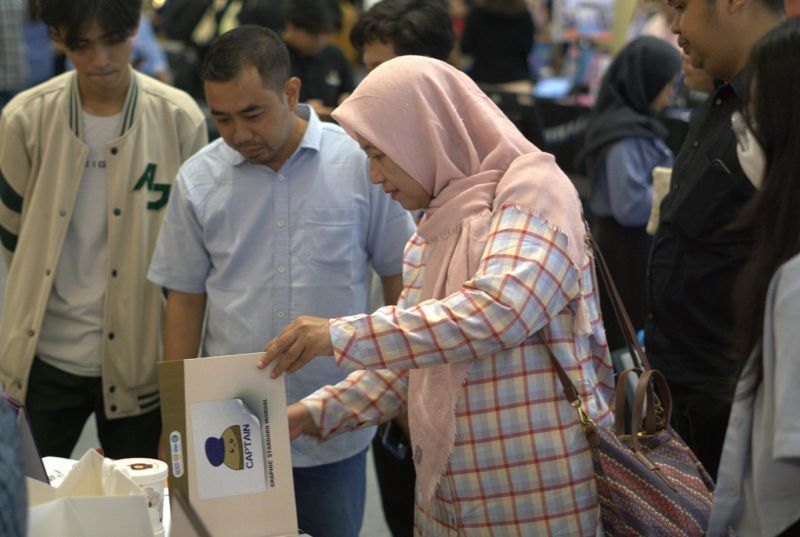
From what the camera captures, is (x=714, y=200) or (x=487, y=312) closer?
(x=487, y=312)

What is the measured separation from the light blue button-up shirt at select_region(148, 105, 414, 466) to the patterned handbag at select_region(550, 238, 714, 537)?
0.70m

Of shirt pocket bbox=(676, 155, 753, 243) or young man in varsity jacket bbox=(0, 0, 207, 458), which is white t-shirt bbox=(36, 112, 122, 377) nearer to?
young man in varsity jacket bbox=(0, 0, 207, 458)

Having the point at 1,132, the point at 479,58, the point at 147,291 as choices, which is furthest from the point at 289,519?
the point at 479,58

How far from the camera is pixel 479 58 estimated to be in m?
7.67

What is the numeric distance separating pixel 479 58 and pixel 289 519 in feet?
19.7

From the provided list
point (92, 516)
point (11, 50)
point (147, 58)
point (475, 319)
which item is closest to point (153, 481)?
point (92, 516)

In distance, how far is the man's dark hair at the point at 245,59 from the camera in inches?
96.9

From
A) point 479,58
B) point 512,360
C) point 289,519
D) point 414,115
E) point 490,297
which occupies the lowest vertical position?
point 479,58

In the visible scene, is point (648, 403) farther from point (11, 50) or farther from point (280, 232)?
point (11, 50)

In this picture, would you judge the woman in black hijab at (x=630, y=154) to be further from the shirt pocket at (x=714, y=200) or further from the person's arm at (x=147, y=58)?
the person's arm at (x=147, y=58)

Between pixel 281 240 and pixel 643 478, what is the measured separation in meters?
0.98

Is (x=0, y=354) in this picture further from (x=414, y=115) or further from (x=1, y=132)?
(x=414, y=115)

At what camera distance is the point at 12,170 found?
2.90m

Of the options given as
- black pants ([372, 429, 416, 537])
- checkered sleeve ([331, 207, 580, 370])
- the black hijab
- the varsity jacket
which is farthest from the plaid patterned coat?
the black hijab
